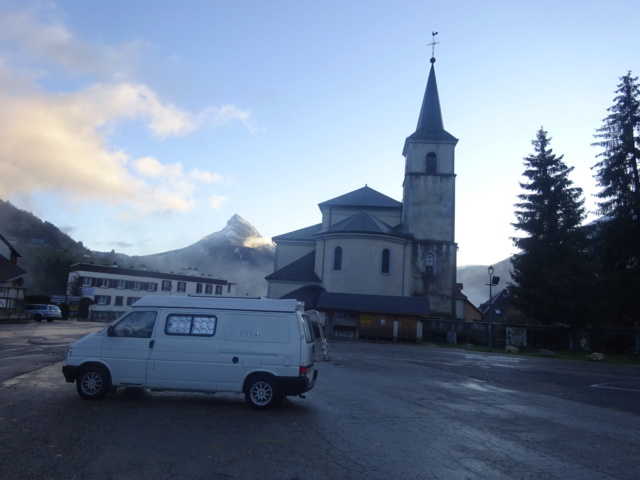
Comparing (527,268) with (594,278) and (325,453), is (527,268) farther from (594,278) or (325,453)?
(325,453)

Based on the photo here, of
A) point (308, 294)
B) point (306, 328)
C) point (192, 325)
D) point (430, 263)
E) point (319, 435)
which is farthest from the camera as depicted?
point (430, 263)

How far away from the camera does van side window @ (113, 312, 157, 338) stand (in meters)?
9.64

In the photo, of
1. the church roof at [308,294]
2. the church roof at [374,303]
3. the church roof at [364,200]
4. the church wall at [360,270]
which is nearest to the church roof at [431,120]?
the church roof at [364,200]

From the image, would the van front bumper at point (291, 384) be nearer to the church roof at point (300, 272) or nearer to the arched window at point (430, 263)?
the church roof at point (300, 272)

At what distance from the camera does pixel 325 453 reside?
253 inches

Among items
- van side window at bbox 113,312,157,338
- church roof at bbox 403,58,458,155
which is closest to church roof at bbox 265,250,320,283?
church roof at bbox 403,58,458,155

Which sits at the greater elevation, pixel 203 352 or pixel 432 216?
pixel 432 216

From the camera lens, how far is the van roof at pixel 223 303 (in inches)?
380

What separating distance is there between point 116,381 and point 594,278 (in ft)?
117

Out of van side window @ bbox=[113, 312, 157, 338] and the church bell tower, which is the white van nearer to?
van side window @ bbox=[113, 312, 157, 338]

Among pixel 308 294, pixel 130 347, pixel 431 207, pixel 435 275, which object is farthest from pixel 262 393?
pixel 431 207

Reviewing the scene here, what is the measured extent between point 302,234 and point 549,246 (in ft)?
76.8

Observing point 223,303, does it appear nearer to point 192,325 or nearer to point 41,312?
point 192,325

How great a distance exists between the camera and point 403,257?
42656mm
